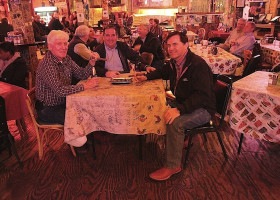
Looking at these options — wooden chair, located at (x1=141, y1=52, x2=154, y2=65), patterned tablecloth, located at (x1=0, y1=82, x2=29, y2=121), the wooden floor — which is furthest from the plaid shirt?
wooden chair, located at (x1=141, y1=52, x2=154, y2=65)

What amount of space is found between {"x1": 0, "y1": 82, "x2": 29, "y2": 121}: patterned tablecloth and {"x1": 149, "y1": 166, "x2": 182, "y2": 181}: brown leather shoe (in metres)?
1.77

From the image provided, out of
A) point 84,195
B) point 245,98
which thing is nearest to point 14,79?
point 84,195

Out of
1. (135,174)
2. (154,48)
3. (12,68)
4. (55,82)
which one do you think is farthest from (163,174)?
(154,48)

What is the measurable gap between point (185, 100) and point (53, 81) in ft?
4.15

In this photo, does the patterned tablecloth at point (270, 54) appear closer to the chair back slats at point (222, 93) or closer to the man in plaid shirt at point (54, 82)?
the chair back slats at point (222, 93)

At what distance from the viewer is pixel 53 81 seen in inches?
91.7

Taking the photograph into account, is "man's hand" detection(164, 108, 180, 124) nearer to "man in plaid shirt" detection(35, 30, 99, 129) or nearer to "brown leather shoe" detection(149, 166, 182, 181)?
"brown leather shoe" detection(149, 166, 182, 181)

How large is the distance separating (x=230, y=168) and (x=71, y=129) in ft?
5.42

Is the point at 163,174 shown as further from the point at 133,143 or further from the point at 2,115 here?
the point at 2,115

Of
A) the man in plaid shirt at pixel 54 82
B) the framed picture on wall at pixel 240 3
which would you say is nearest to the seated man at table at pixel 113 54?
the man in plaid shirt at pixel 54 82

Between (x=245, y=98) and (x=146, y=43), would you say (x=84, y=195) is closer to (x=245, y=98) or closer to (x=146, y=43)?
(x=245, y=98)

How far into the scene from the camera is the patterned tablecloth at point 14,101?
2.80 m

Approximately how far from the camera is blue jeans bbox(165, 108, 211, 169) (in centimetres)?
222

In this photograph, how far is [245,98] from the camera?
2338mm
